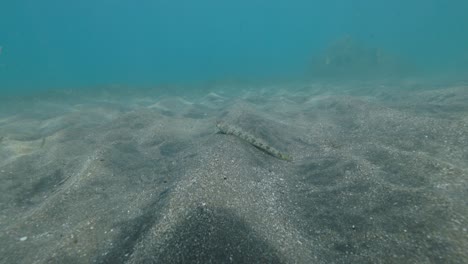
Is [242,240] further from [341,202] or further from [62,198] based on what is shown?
[62,198]

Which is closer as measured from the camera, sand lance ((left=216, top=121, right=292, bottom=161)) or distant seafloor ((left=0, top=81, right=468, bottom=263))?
distant seafloor ((left=0, top=81, right=468, bottom=263))

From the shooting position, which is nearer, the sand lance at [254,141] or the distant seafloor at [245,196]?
the distant seafloor at [245,196]

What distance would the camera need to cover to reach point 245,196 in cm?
511

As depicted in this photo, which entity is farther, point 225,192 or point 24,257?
point 225,192

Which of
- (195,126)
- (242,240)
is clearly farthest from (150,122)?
(242,240)

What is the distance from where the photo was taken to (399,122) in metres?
9.00

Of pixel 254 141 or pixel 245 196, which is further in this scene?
pixel 254 141

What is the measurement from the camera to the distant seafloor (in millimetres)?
3814

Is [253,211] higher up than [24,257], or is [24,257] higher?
[253,211]

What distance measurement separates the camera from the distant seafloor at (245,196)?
3814 mm

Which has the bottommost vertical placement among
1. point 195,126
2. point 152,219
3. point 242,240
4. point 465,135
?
point 195,126

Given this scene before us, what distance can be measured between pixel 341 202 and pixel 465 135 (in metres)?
5.09

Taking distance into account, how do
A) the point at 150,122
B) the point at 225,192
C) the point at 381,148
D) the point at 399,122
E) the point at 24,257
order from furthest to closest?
the point at 150,122 → the point at 399,122 → the point at 381,148 → the point at 225,192 → the point at 24,257

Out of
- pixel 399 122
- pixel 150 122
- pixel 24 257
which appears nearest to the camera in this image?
pixel 24 257
